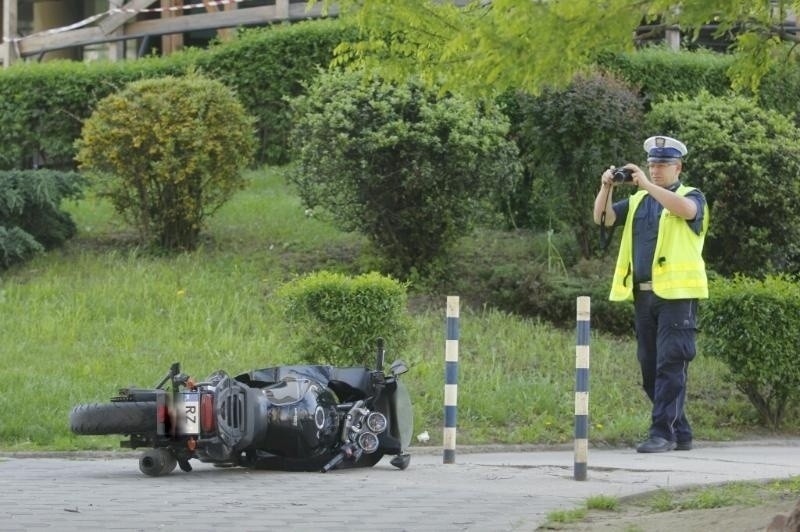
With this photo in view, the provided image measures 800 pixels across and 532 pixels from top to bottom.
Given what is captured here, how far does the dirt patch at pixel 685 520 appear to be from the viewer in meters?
6.57

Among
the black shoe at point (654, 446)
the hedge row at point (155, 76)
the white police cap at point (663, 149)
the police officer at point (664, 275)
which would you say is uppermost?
the hedge row at point (155, 76)

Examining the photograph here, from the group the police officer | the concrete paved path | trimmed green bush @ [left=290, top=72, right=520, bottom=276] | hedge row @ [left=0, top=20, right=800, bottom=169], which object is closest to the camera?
the concrete paved path

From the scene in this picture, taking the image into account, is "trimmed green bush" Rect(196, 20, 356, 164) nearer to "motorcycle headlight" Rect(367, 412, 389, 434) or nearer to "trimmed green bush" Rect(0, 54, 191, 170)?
"trimmed green bush" Rect(0, 54, 191, 170)

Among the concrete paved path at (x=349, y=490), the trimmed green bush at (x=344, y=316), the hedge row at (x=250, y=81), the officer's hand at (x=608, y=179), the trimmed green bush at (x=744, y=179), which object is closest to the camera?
the concrete paved path at (x=349, y=490)

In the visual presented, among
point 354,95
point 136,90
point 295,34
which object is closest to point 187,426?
point 354,95

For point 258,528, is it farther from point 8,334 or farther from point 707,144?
point 707,144

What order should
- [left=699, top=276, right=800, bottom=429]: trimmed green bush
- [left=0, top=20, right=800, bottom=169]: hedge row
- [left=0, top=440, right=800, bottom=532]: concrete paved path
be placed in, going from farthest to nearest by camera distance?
1. [left=0, top=20, right=800, bottom=169]: hedge row
2. [left=699, top=276, right=800, bottom=429]: trimmed green bush
3. [left=0, top=440, right=800, bottom=532]: concrete paved path

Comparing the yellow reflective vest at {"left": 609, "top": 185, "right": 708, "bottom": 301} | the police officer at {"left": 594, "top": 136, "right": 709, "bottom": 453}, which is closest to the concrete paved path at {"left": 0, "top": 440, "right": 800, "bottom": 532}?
the police officer at {"left": 594, "top": 136, "right": 709, "bottom": 453}

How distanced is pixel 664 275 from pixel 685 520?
3.80 m

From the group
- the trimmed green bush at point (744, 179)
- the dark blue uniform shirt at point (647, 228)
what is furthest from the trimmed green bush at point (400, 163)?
the dark blue uniform shirt at point (647, 228)

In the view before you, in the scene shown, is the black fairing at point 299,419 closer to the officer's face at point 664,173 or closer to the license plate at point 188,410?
the license plate at point 188,410

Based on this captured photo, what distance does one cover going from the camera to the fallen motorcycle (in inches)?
326

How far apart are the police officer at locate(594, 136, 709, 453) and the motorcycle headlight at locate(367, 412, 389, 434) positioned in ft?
7.63

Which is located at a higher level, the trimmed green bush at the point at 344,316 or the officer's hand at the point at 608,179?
the officer's hand at the point at 608,179
